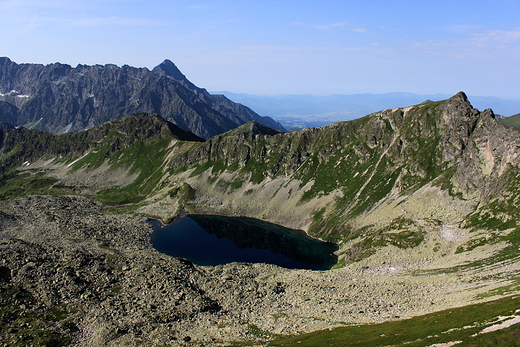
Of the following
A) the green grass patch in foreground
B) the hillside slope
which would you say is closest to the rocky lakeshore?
the hillside slope

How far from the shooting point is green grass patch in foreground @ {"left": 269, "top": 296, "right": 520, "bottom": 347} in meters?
39.7

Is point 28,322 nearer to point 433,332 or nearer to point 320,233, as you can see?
point 433,332

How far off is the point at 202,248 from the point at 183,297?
57.8 meters

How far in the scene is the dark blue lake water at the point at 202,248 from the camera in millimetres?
115213

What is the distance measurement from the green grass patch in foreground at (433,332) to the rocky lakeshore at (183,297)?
17.5ft

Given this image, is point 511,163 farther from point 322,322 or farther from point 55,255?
point 55,255

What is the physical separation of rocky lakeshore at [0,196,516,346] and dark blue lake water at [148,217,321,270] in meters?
20.2

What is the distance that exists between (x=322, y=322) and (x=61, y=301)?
160 feet

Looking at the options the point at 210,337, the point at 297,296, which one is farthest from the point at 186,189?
the point at 210,337

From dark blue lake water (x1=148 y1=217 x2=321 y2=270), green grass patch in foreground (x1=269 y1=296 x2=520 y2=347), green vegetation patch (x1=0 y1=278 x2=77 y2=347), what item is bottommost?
dark blue lake water (x1=148 y1=217 x2=321 y2=270)

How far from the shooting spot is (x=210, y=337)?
56.8m

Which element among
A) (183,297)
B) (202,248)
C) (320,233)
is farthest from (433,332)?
(202,248)

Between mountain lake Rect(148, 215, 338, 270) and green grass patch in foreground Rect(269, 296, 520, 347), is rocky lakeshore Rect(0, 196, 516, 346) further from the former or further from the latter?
mountain lake Rect(148, 215, 338, 270)

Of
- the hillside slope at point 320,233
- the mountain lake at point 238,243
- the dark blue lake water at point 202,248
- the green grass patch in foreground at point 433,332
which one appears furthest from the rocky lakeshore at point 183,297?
the mountain lake at point 238,243
